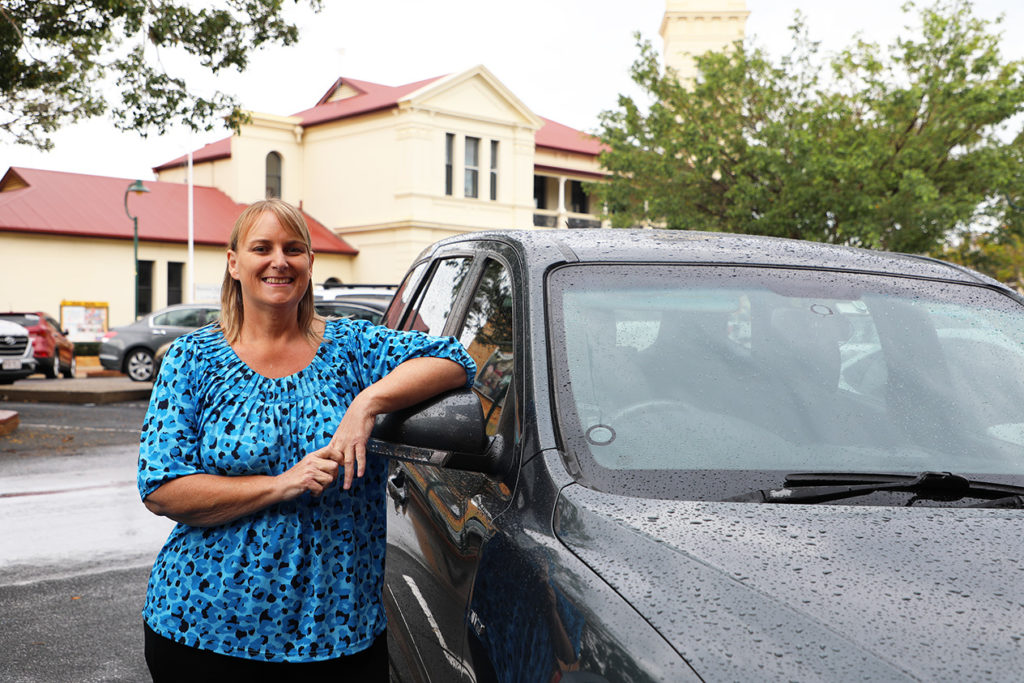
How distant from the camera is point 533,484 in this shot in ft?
7.57

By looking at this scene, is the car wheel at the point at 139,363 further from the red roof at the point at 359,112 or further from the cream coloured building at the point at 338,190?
the red roof at the point at 359,112

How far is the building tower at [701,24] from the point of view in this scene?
4891 cm

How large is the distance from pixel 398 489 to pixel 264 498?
1.11 metres

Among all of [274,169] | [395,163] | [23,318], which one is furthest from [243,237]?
[274,169]

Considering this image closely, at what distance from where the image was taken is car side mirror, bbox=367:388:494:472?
2.37 metres

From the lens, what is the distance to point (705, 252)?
3020 millimetres

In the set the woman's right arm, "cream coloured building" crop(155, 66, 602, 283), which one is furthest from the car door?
"cream coloured building" crop(155, 66, 602, 283)

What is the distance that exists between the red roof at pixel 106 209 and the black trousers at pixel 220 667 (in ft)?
111

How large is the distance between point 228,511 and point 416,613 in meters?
0.85

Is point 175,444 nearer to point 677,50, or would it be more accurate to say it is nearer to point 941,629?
point 941,629

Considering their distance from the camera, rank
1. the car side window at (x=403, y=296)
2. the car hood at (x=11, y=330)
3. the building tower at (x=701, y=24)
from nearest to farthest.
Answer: the car side window at (x=403, y=296) < the car hood at (x=11, y=330) < the building tower at (x=701, y=24)

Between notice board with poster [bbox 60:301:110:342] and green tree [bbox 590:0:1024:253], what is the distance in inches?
640

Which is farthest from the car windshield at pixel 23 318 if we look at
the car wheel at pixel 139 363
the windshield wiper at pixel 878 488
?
the windshield wiper at pixel 878 488

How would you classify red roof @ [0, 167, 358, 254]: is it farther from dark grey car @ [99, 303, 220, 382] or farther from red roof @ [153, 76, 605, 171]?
dark grey car @ [99, 303, 220, 382]
